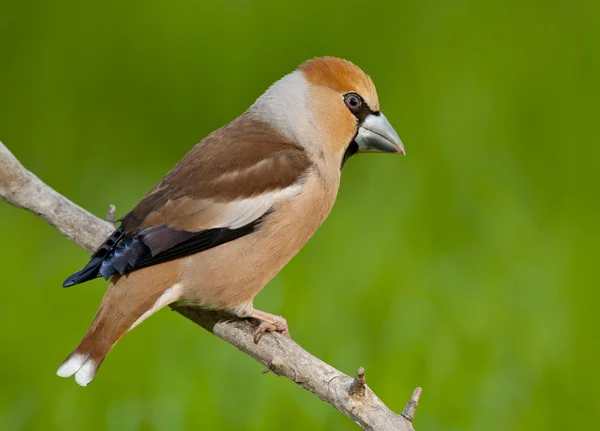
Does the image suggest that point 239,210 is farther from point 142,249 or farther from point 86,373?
point 86,373

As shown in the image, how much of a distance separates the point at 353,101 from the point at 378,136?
140 millimetres

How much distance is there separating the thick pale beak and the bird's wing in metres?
0.28

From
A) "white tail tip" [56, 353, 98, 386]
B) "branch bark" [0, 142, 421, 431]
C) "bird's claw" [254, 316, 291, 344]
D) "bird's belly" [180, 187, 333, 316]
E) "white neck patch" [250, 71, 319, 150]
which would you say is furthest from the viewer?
"white neck patch" [250, 71, 319, 150]

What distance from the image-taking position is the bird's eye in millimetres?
3529

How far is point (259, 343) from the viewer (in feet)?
10.6

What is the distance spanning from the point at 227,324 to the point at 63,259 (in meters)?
1.67

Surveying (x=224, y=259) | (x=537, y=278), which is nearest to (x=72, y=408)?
(x=224, y=259)

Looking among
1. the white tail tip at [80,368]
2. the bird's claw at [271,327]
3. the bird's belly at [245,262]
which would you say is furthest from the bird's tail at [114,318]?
the bird's claw at [271,327]

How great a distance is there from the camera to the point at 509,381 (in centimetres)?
427

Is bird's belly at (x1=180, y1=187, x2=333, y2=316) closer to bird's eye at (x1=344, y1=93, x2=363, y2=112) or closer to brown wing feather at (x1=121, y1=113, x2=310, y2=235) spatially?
brown wing feather at (x1=121, y1=113, x2=310, y2=235)

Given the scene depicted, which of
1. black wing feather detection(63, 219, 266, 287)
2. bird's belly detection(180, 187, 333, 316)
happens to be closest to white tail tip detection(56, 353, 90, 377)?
black wing feather detection(63, 219, 266, 287)

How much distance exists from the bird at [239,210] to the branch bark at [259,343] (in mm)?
65

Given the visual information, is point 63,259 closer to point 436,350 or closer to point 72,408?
point 72,408

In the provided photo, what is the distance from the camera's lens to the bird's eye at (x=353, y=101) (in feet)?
11.6
